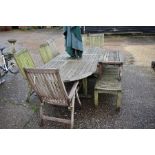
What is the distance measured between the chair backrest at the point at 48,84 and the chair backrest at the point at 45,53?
5.02 feet

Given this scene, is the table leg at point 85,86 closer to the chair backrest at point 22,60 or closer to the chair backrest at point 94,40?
the chair backrest at point 22,60

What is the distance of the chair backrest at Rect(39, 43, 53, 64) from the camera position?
15.1 feet

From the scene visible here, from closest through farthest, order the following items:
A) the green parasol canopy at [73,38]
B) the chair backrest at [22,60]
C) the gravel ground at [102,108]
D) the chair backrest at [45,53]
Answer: the gravel ground at [102,108] < the chair backrest at [22,60] < the green parasol canopy at [73,38] < the chair backrest at [45,53]

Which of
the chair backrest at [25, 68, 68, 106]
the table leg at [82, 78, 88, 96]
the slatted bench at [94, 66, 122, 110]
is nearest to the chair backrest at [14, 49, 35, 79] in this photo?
the chair backrest at [25, 68, 68, 106]

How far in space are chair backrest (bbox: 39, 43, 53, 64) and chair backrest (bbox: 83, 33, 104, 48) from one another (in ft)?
4.49

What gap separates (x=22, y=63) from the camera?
389cm

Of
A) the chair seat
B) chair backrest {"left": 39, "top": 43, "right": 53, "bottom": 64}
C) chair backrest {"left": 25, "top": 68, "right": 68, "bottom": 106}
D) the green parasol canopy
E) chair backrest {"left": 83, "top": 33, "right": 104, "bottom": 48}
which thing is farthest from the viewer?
chair backrest {"left": 83, "top": 33, "right": 104, "bottom": 48}

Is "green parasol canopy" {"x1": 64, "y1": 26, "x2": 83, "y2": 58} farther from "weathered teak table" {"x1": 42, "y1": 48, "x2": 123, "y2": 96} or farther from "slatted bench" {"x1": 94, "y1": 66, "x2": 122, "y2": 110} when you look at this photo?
"slatted bench" {"x1": 94, "y1": 66, "x2": 122, "y2": 110}

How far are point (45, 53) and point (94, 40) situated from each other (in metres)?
1.68

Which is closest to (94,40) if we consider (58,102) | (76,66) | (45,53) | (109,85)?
(45,53)

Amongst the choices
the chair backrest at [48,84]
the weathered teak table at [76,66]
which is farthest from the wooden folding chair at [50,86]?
the weathered teak table at [76,66]

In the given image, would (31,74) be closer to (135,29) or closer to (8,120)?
(8,120)

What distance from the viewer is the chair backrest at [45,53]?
181 inches
